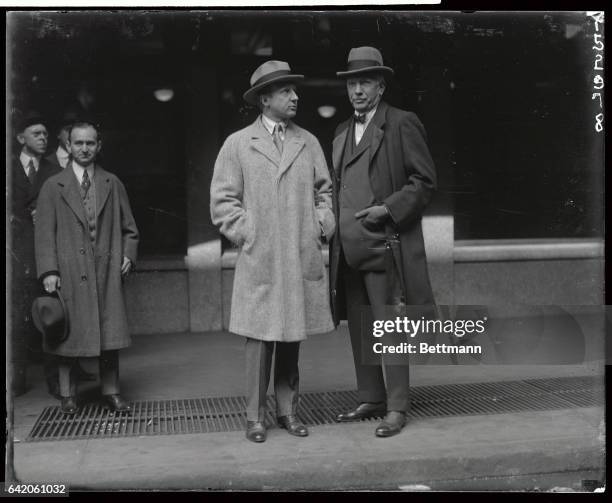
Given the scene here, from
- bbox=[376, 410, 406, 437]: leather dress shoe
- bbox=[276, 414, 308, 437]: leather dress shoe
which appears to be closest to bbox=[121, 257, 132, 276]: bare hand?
bbox=[276, 414, 308, 437]: leather dress shoe

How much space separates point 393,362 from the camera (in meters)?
5.56

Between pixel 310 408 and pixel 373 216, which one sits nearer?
pixel 373 216

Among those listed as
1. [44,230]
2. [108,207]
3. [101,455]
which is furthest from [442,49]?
[101,455]

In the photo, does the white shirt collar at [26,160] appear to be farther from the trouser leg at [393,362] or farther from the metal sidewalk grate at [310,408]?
the trouser leg at [393,362]

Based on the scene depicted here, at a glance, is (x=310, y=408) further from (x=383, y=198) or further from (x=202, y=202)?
(x=202, y=202)

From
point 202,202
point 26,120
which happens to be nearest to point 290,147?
point 202,202

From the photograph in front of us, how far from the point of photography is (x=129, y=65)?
5.77 m

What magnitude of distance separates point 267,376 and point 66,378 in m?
1.31

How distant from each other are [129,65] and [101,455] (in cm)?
237

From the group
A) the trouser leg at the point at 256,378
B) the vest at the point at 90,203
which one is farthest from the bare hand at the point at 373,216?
the vest at the point at 90,203

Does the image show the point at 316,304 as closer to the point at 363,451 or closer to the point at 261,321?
the point at 261,321

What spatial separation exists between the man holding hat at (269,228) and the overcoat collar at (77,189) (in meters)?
0.80

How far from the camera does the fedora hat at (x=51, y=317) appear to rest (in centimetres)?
559

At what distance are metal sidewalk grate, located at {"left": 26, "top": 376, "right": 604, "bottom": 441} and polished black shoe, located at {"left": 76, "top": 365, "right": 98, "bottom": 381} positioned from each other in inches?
7.8
